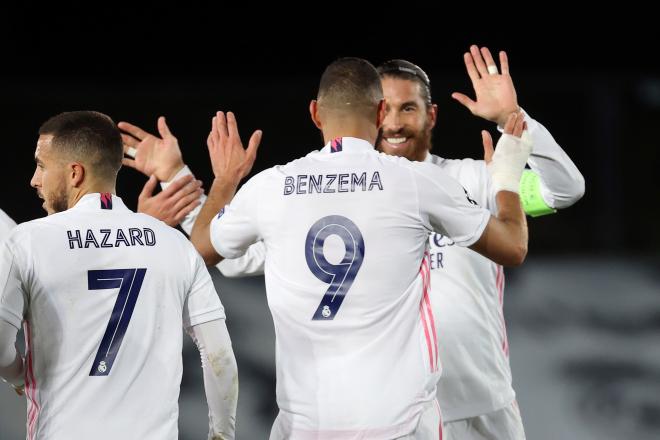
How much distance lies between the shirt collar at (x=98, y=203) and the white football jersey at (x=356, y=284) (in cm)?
51

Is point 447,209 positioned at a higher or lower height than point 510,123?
lower

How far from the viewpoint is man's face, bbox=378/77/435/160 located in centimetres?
478

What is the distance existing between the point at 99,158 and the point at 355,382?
1166 millimetres

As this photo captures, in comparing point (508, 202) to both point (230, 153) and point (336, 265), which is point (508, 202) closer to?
point (336, 265)

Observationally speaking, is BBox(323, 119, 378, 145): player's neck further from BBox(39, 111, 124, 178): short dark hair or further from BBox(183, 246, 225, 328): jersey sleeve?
BBox(39, 111, 124, 178): short dark hair

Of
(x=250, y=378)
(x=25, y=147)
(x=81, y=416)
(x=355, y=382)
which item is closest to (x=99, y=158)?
(x=81, y=416)

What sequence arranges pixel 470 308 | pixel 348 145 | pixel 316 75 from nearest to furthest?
pixel 348 145 < pixel 470 308 < pixel 316 75

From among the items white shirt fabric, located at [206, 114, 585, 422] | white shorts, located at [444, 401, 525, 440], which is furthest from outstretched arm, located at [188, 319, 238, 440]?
white shorts, located at [444, 401, 525, 440]

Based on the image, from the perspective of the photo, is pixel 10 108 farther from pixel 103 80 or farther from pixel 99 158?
pixel 99 158

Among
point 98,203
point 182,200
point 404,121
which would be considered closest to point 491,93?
point 404,121

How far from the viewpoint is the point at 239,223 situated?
373 cm

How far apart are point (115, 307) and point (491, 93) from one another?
1.86 m

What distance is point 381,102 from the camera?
3.75m

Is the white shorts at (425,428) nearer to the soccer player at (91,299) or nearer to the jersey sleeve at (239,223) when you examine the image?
the soccer player at (91,299)
